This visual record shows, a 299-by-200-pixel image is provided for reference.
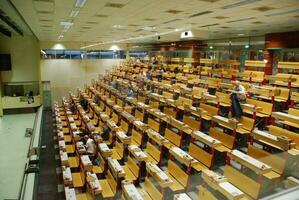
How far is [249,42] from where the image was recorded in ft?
37.8

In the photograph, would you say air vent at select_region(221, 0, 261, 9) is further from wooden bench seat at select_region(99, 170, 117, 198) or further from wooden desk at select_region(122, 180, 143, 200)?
wooden bench seat at select_region(99, 170, 117, 198)

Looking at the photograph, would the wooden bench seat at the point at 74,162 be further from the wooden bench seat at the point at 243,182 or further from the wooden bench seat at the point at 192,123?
the wooden bench seat at the point at 243,182

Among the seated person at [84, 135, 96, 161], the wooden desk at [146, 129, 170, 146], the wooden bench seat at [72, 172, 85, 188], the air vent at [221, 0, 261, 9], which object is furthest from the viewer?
the seated person at [84, 135, 96, 161]

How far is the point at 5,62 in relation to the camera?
14.5 m

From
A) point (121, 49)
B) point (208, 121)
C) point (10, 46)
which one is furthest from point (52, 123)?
point (208, 121)

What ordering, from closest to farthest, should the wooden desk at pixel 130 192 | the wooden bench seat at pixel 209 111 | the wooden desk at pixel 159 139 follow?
the wooden desk at pixel 130 192
the wooden desk at pixel 159 139
the wooden bench seat at pixel 209 111

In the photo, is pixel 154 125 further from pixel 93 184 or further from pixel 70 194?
pixel 70 194

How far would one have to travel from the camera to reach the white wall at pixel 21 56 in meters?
14.8

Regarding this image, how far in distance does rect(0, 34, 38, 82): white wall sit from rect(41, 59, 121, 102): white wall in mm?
716

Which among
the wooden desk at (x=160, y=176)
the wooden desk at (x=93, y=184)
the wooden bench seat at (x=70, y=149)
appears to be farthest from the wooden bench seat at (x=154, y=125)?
the wooden bench seat at (x=70, y=149)

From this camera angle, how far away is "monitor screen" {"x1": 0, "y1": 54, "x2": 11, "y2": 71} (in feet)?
47.1

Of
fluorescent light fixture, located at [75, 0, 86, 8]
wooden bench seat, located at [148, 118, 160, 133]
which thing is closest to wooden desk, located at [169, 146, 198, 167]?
wooden bench seat, located at [148, 118, 160, 133]

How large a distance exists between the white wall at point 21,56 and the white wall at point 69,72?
2.35 ft

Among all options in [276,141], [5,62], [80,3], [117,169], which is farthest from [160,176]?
[5,62]
